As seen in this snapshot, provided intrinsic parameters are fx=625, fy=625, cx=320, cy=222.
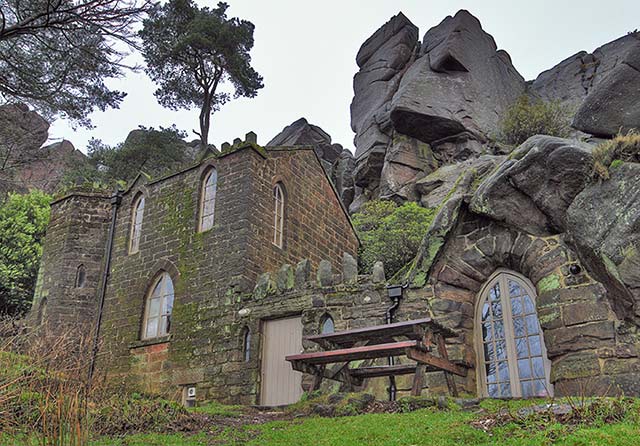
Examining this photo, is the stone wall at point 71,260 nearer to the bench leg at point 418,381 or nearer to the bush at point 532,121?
the bench leg at point 418,381

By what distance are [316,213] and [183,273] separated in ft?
14.3

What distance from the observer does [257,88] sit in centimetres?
3228

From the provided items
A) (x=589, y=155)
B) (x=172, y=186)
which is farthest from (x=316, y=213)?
(x=589, y=155)

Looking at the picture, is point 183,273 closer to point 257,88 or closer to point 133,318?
point 133,318

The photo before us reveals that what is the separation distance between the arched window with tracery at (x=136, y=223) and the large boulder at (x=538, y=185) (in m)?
9.69

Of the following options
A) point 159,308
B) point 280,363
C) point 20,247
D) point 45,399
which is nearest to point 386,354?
point 280,363

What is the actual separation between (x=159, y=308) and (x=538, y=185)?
959cm

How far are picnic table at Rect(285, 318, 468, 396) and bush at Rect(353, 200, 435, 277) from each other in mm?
9401

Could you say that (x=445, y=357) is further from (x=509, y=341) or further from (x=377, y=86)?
(x=377, y=86)

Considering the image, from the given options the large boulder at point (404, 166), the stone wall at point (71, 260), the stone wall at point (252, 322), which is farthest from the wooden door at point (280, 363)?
the large boulder at point (404, 166)

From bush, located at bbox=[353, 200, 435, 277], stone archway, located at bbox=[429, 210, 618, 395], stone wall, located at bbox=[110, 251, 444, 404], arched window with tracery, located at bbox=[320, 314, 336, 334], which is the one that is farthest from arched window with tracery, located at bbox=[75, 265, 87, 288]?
stone archway, located at bbox=[429, 210, 618, 395]

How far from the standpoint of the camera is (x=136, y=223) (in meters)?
17.3

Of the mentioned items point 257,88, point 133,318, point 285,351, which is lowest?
point 285,351

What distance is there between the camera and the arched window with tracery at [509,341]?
10.1 m
